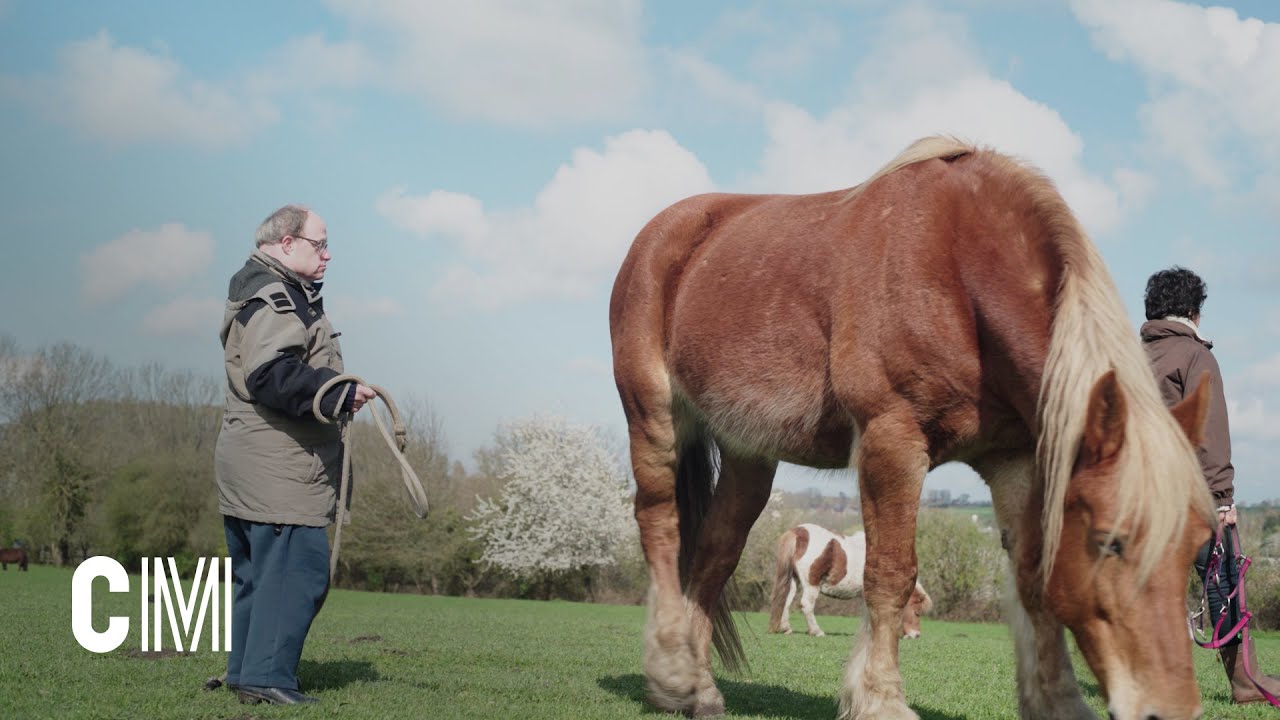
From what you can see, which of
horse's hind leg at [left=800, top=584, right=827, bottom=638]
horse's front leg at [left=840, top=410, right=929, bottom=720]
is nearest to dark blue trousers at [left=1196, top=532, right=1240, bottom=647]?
horse's front leg at [left=840, top=410, right=929, bottom=720]

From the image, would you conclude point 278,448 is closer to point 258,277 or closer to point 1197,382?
point 258,277

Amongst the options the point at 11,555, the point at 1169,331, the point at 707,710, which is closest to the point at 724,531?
the point at 707,710

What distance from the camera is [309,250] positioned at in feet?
16.8

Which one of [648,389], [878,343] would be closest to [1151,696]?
[878,343]

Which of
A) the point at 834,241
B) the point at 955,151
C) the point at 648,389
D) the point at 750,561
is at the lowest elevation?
the point at 750,561

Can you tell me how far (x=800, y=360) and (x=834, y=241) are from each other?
561 mm

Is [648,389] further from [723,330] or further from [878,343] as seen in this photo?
[878,343]

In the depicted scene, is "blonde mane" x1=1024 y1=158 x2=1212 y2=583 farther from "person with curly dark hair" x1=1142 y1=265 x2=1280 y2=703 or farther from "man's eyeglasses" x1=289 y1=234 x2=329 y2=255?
"man's eyeglasses" x1=289 y1=234 x2=329 y2=255

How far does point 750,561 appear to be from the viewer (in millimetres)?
34000

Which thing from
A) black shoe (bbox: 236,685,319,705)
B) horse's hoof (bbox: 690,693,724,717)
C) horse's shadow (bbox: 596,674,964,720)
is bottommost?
horse's shadow (bbox: 596,674,964,720)

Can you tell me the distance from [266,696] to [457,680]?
1363mm

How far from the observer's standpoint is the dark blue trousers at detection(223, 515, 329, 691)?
481 cm

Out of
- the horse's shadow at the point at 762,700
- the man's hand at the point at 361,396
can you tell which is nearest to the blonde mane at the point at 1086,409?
the horse's shadow at the point at 762,700

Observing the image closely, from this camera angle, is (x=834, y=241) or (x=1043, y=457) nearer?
(x=1043, y=457)
